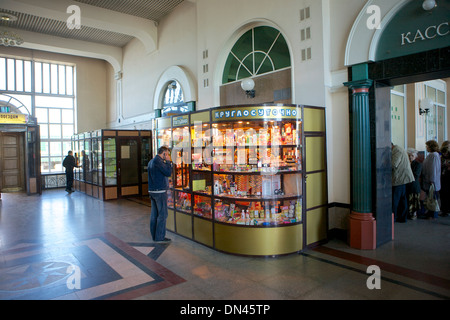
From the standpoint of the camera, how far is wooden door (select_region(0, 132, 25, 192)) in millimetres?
12766

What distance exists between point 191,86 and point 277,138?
4725 mm

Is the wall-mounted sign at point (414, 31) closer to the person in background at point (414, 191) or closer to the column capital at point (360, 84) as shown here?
the column capital at point (360, 84)

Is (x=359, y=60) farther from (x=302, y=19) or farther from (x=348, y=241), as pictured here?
(x=348, y=241)

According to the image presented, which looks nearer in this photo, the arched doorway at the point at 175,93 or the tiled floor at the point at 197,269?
the tiled floor at the point at 197,269

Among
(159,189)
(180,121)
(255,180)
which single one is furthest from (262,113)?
(159,189)

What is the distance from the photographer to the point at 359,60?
4.91 m

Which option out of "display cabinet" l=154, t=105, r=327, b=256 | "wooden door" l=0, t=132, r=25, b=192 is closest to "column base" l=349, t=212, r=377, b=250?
"display cabinet" l=154, t=105, r=327, b=256

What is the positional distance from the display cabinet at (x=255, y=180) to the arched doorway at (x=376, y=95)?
0.62 meters

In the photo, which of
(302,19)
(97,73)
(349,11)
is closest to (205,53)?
(302,19)

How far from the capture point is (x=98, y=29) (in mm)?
11570

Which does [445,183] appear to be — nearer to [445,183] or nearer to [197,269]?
[445,183]

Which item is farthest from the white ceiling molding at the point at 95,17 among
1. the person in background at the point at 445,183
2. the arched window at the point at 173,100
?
the person in background at the point at 445,183

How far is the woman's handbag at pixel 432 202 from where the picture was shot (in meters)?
6.62

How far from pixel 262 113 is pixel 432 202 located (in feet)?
16.1
